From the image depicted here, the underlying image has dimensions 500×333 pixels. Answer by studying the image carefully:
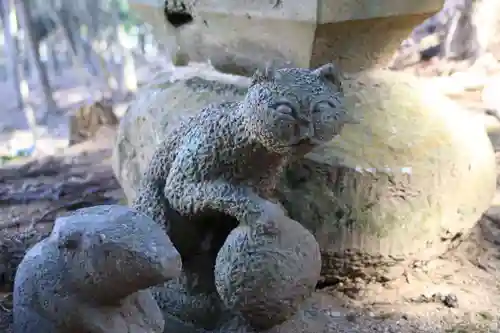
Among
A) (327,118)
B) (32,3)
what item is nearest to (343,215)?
(327,118)

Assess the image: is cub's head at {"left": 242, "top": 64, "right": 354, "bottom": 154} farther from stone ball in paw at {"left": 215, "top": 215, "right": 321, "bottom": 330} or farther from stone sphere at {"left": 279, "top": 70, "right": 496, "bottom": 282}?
stone sphere at {"left": 279, "top": 70, "right": 496, "bottom": 282}

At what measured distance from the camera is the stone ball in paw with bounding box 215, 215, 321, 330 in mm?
1165

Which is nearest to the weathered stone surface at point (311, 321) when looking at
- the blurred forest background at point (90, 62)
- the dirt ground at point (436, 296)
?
the dirt ground at point (436, 296)

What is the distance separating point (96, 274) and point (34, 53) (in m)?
2.97

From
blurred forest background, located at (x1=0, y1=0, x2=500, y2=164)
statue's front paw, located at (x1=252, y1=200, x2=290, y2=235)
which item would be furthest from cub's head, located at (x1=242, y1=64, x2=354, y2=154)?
blurred forest background, located at (x1=0, y1=0, x2=500, y2=164)

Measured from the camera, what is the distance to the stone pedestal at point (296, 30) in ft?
4.95

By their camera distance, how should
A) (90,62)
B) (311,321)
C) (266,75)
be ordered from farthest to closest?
1. (90,62)
2. (311,321)
3. (266,75)

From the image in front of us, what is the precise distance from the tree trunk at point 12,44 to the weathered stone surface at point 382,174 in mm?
2194

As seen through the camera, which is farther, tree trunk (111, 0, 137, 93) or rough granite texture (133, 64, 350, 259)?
tree trunk (111, 0, 137, 93)

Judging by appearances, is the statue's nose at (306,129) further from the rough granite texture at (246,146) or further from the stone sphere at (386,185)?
the stone sphere at (386,185)

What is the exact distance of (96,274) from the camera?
0.99 metres

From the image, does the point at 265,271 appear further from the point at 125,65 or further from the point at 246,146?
the point at 125,65

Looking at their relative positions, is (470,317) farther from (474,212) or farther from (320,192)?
(320,192)

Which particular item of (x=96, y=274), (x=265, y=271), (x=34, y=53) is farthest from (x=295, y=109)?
(x=34, y=53)
